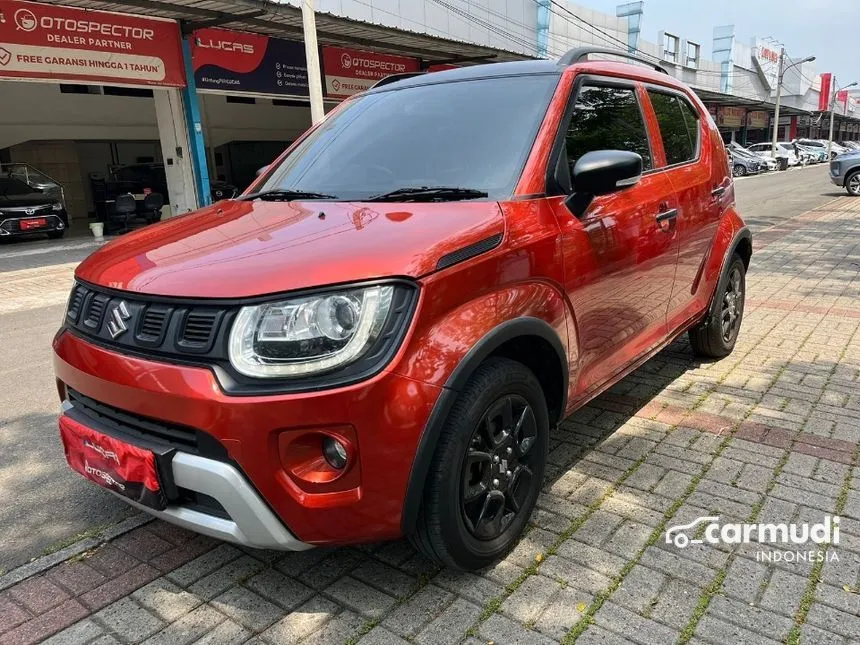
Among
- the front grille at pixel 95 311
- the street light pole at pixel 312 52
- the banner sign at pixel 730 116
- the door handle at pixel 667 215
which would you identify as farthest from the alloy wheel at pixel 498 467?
the banner sign at pixel 730 116

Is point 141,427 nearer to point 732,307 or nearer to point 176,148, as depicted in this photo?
point 732,307

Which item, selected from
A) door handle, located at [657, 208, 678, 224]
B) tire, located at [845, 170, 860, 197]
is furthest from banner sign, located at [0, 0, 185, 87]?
tire, located at [845, 170, 860, 197]

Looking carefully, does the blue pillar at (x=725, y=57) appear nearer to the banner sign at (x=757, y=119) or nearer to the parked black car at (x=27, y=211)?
the banner sign at (x=757, y=119)

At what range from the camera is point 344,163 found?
317 centimetres

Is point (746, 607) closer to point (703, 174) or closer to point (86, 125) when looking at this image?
point (703, 174)

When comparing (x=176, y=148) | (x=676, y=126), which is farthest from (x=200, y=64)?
(x=676, y=126)

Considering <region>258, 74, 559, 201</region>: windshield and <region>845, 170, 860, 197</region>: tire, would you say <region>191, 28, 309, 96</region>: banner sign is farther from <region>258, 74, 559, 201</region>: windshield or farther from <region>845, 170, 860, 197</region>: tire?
<region>845, 170, 860, 197</region>: tire

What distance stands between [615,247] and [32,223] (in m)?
15.3

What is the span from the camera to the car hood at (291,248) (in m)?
2.04

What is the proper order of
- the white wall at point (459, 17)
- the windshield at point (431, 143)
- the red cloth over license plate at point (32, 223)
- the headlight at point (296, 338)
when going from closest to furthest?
the headlight at point (296, 338)
the windshield at point (431, 143)
the red cloth over license plate at point (32, 223)
the white wall at point (459, 17)

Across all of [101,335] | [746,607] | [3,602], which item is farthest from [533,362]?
[3,602]

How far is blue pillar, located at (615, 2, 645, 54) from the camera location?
31.8 m

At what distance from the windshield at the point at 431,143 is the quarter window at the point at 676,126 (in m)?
1.14

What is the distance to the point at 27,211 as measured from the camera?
14.8 meters
